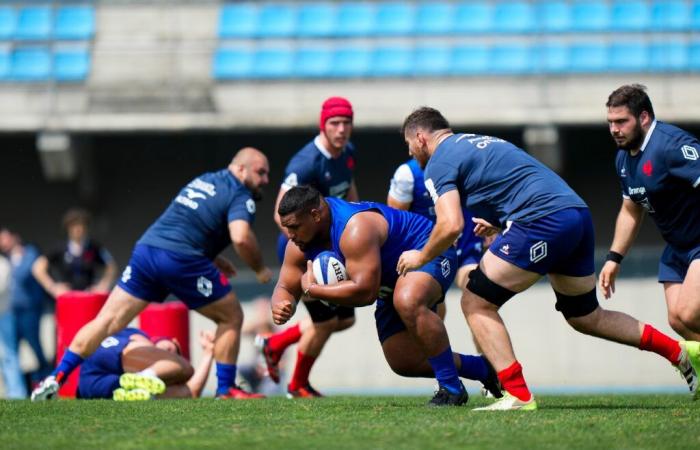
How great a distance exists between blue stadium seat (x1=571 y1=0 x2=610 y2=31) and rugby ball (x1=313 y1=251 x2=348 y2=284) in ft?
44.1

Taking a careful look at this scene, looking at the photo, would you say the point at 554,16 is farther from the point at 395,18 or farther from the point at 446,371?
the point at 446,371

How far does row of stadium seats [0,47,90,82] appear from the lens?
1931cm

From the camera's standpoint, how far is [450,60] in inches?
765

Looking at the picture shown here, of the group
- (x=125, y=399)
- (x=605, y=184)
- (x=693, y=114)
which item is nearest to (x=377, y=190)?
(x=605, y=184)

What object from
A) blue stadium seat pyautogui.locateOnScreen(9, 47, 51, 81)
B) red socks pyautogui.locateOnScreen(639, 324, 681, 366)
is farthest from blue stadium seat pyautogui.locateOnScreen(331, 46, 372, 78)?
red socks pyautogui.locateOnScreen(639, 324, 681, 366)

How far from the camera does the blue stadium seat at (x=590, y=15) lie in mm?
19781

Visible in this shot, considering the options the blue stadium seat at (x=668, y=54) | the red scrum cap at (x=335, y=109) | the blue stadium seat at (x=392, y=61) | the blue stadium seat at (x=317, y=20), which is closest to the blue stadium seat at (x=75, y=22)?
the blue stadium seat at (x=317, y=20)

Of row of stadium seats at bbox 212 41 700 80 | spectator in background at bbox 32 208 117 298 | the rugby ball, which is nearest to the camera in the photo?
the rugby ball

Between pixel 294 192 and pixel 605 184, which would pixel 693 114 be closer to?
pixel 605 184

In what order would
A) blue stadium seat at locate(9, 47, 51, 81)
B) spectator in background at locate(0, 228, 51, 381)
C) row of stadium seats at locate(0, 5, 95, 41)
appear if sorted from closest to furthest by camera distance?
spectator in background at locate(0, 228, 51, 381) < blue stadium seat at locate(9, 47, 51, 81) < row of stadium seats at locate(0, 5, 95, 41)

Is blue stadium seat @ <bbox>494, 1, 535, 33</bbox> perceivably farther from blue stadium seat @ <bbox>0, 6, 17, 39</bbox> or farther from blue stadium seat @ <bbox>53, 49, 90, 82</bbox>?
blue stadium seat @ <bbox>0, 6, 17, 39</bbox>

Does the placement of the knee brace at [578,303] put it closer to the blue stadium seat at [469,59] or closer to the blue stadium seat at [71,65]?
the blue stadium seat at [469,59]

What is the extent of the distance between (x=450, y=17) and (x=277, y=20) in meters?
2.95

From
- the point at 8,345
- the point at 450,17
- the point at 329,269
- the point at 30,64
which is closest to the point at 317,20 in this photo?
the point at 450,17
